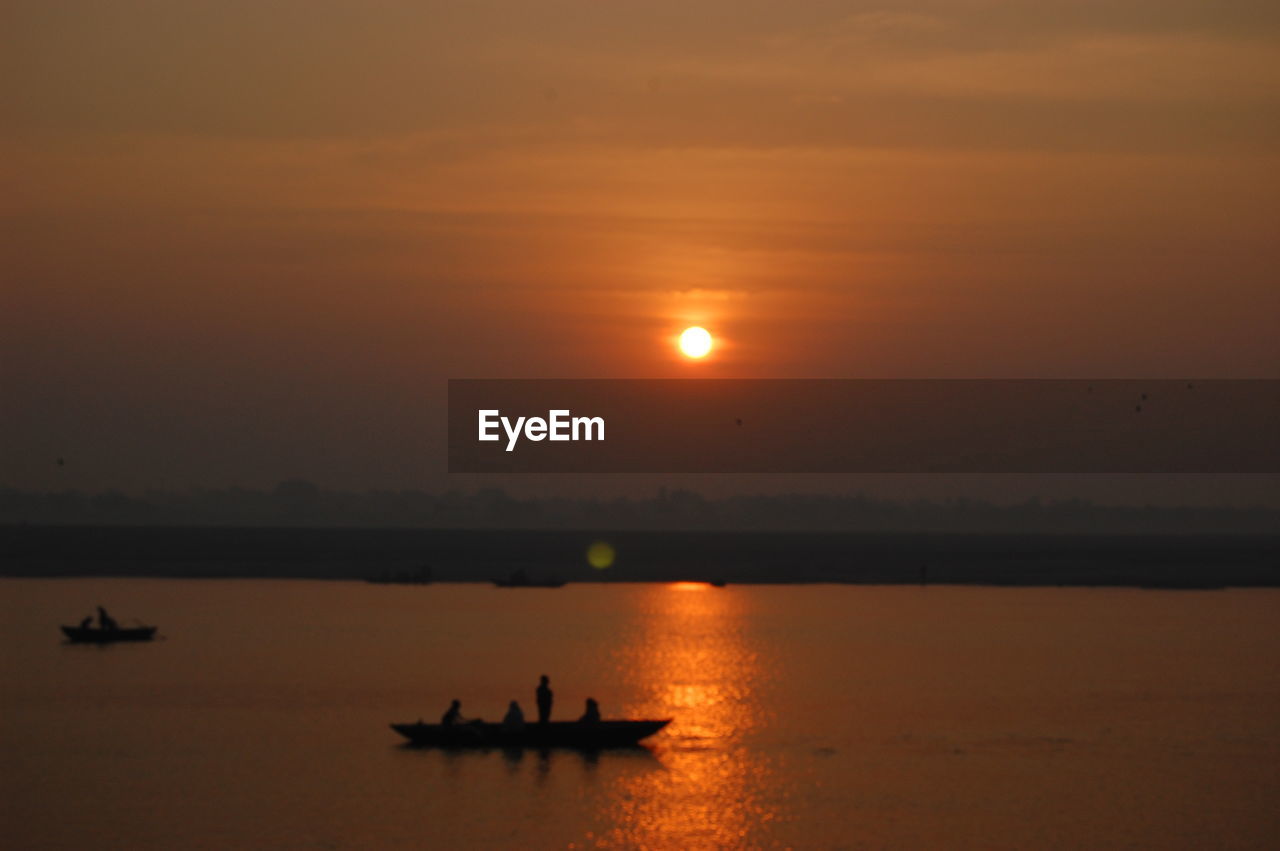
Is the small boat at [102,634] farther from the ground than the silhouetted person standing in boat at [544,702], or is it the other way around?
the small boat at [102,634]

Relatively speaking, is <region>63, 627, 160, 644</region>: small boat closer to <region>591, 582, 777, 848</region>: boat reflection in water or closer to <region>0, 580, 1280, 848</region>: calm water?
<region>0, 580, 1280, 848</region>: calm water

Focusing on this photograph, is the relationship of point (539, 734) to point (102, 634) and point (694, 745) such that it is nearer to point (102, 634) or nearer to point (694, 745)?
point (694, 745)

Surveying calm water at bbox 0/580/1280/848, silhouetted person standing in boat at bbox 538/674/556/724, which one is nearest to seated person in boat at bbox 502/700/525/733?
silhouetted person standing in boat at bbox 538/674/556/724

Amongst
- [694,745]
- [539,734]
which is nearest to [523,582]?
[694,745]

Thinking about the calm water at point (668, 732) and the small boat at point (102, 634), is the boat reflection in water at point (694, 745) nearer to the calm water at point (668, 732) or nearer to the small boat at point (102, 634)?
the calm water at point (668, 732)

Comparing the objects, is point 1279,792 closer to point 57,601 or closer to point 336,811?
point 336,811

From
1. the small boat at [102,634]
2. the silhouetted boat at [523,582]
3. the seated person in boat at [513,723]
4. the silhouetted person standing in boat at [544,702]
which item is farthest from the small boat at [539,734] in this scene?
the silhouetted boat at [523,582]
